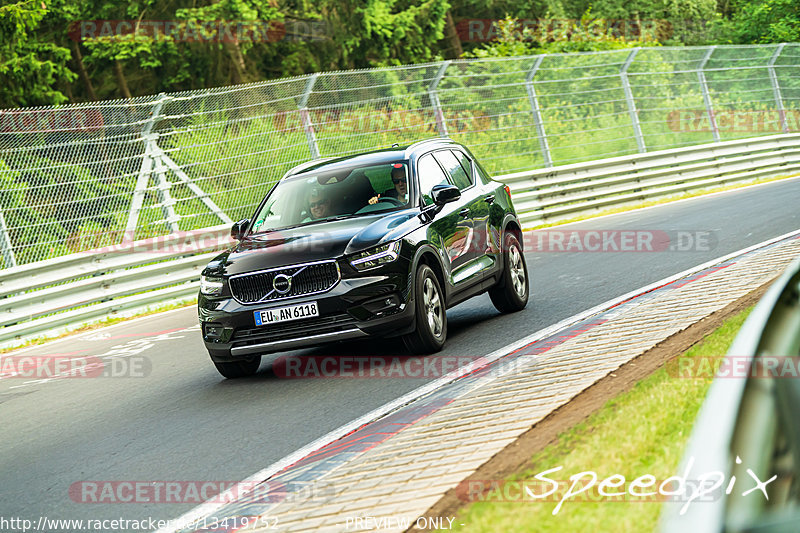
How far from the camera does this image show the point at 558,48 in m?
33.1

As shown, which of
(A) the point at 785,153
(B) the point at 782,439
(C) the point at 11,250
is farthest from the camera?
(A) the point at 785,153

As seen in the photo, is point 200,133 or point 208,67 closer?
point 200,133

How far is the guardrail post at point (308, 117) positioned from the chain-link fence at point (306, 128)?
2 cm

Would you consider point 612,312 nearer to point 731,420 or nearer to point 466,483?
point 466,483

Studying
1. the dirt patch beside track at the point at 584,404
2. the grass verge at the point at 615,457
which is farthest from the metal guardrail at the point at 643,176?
the grass verge at the point at 615,457

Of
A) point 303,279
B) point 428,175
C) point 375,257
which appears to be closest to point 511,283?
point 428,175

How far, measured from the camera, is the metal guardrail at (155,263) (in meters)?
13.7

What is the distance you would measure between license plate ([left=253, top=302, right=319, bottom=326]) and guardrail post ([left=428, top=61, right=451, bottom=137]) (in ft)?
42.5

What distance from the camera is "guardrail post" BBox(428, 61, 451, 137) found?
816 inches

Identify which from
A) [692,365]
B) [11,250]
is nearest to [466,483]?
[692,365]

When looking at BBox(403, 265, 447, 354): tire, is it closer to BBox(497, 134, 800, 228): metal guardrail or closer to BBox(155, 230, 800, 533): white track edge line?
BBox(155, 230, 800, 533): white track edge line

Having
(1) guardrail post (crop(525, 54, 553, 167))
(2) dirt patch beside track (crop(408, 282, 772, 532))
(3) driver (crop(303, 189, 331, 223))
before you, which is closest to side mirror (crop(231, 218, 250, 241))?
(3) driver (crop(303, 189, 331, 223))

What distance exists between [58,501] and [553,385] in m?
2.90

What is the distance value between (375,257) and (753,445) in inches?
248
